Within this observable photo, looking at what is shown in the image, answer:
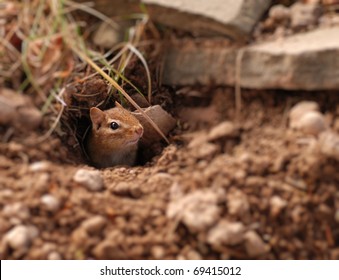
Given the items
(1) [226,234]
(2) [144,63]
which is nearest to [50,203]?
(1) [226,234]

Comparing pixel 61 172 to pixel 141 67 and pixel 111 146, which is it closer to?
pixel 141 67

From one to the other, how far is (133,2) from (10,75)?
65 cm

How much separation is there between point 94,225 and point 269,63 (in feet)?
3.03

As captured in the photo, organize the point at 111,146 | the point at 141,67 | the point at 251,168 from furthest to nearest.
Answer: the point at 111,146 < the point at 141,67 < the point at 251,168

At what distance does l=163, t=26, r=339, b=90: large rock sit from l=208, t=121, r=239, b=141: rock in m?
0.19

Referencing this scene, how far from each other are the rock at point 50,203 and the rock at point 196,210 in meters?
0.40

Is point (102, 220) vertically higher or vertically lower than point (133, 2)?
lower

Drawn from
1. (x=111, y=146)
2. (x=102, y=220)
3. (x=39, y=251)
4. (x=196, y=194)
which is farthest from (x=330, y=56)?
(x=111, y=146)

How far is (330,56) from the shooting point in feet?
5.84

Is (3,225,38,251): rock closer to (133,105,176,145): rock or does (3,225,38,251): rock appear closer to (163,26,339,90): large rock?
(163,26,339,90): large rock

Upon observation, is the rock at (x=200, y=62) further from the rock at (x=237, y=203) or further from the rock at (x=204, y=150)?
the rock at (x=237, y=203)

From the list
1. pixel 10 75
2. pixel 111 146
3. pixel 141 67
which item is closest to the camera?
pixel 10 75

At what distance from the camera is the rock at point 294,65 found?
1783 millimetres
